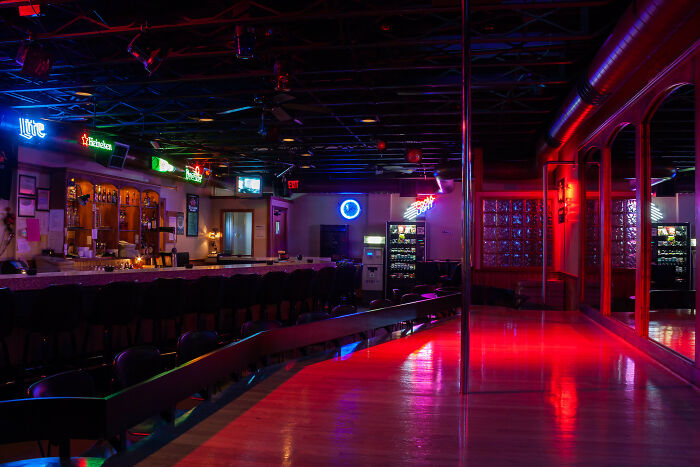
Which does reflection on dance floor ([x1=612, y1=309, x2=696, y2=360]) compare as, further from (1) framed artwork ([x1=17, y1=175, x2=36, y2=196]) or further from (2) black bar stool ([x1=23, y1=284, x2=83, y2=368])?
(1) framed artwork ([x1=17, y1=175, x2=36, y2=196])

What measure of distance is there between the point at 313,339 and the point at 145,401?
2535 mm

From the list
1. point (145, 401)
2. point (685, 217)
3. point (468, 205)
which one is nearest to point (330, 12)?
point (468, 205)

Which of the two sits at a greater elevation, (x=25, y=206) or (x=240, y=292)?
(x=25, y=206)

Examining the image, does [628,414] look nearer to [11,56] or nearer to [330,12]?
[330,12]

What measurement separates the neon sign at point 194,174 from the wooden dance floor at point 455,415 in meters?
8.63

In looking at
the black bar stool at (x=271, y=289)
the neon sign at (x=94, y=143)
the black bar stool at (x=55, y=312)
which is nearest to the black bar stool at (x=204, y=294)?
the black bar stool at (x=271, y=289)

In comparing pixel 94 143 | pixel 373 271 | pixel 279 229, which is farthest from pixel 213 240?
pixel 94 143

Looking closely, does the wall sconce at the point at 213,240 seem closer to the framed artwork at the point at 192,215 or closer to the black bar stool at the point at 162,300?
the framed artwork at the point at 192,215

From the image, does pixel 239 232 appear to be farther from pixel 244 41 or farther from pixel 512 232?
pixel 244 41

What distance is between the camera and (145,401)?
2.99 meters

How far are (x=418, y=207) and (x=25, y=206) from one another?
35.2 feet

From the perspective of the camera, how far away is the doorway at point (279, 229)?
18.1 metres

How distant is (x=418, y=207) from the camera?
16703 mm

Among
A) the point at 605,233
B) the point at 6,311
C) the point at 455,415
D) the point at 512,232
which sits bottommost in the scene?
the point at 455,415
